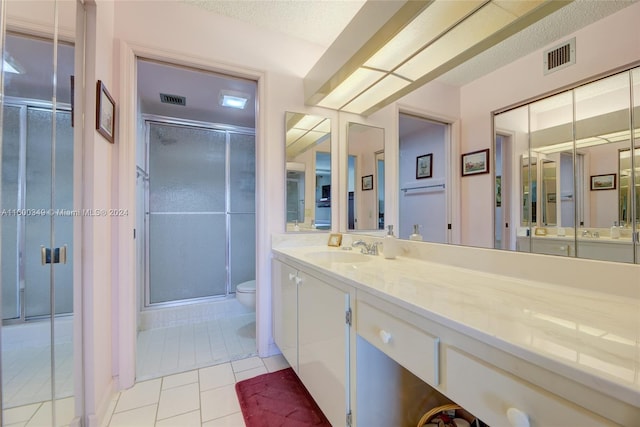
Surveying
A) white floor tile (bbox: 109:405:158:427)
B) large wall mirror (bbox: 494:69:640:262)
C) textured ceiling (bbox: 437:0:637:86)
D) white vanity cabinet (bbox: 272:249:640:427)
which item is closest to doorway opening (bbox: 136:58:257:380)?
white floor tile (bbox: 109:405:158:427)

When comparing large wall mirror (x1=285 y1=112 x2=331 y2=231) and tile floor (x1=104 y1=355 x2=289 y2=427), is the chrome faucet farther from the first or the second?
tile floor (x1=104 y1=355 x2=289 y2=427)

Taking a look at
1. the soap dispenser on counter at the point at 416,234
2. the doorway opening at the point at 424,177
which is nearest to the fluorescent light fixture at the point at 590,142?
the doorway opening at the point at 424,177

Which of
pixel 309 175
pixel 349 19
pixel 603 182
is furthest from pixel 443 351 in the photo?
pixel 349 19

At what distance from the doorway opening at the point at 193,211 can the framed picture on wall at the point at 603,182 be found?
7.42ft

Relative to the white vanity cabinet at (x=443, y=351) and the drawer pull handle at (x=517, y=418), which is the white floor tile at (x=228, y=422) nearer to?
the white vanity cabinet at (x=443, y=351)

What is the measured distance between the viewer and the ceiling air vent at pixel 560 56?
34.4 inches

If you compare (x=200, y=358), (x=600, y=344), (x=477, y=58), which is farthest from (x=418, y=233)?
(x=200, y=358)

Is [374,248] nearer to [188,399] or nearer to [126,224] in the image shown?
[188,399]

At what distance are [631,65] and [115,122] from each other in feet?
7.50

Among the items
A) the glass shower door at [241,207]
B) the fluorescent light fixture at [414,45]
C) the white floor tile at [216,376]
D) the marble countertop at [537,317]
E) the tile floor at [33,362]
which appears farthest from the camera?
the glass shower door at [241,207]

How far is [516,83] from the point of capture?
1026mm

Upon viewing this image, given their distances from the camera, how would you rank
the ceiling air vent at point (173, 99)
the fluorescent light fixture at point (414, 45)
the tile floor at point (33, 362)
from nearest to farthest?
the tile floor at point (33, 362)
the fluorescent light fixture at point (414, 45)
the ceiling air vent at point (173, 99)

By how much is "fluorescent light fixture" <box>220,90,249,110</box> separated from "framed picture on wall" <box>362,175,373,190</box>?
148 cm

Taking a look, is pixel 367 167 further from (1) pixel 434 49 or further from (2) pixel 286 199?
(1) pixel 434 49
